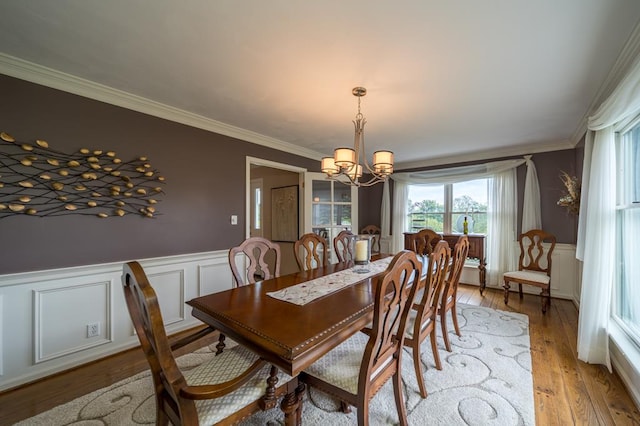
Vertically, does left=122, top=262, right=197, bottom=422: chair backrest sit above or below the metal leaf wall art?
below

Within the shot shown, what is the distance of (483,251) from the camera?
407 centimetres

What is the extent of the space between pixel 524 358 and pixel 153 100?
13.6ft

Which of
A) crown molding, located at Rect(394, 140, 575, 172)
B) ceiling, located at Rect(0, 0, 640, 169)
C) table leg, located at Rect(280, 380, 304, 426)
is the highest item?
ceiling, located at Rect(0, 0, 640, 169)

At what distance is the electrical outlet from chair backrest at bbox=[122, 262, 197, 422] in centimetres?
162

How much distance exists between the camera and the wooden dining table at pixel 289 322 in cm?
104

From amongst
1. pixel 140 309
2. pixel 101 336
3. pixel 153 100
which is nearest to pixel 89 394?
pixel 101 336

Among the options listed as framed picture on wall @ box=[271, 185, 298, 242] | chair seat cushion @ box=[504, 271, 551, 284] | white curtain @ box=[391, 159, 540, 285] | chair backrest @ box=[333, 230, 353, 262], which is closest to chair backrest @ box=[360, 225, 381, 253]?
framed picture on wall @ box=[271, 185, 298, 242]

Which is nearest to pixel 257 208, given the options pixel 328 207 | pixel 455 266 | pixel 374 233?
pixel 328 207

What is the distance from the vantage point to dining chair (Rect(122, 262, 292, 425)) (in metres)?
0.89

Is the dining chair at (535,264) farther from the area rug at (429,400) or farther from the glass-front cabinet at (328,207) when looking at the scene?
the glass-front cabinet at (328,207)

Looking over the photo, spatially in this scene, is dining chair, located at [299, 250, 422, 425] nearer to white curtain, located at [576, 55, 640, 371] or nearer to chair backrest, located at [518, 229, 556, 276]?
white curtain, located at [576, 55, 640, 371]

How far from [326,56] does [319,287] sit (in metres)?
1.62

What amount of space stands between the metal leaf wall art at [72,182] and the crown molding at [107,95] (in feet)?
1.56

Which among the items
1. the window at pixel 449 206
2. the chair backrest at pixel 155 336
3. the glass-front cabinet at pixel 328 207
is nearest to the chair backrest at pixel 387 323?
the chair backrest at pixel 155 336
